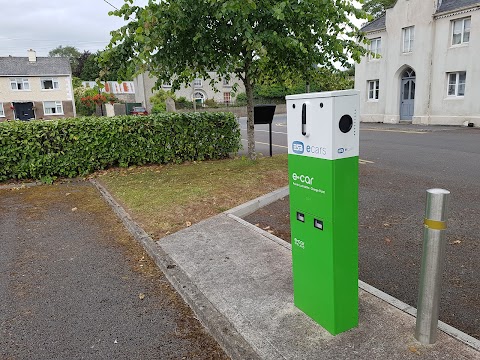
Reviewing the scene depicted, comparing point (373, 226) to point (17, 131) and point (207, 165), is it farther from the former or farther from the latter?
point (17, 131)

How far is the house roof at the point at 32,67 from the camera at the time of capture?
46319 mm

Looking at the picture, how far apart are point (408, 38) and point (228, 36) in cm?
2040

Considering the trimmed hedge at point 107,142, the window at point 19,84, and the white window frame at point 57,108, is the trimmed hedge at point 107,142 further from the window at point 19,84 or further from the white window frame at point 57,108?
the window at point 19,84

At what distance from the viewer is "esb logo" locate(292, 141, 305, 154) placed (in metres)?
2.92

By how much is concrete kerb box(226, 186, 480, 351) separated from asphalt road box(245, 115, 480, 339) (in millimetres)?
210

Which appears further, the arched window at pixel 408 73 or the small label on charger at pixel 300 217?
the arched window at pixel 408 73

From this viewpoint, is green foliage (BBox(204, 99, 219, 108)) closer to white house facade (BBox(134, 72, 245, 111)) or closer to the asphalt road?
white house facade (BBox(134, 72, 245, 111))

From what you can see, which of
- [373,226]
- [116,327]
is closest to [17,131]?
[116,327]

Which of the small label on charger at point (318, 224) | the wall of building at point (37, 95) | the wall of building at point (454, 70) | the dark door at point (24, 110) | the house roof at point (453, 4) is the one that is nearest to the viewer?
the small label on charger at point (318, 224)

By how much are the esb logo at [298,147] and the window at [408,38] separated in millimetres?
24397

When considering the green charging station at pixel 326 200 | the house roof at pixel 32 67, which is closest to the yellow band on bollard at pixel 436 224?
the green charging station at pixel 326 200

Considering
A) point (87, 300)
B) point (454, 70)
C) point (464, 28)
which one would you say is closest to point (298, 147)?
point (87, 300)

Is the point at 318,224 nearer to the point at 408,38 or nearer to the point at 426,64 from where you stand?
the point at 426,64

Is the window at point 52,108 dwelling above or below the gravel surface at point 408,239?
above
